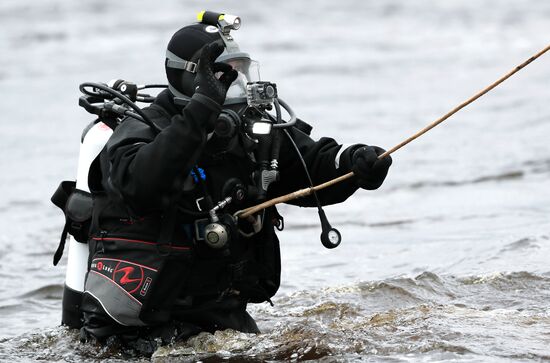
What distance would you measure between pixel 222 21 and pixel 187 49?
223 mm

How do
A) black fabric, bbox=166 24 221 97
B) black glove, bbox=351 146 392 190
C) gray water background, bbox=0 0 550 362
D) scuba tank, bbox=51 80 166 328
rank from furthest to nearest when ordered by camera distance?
gray water background, bbox=0 0 550 362, scuba tank, bbox=51 80 166 328, black glove, bbox=351 146 392 190, black fabric, bbox=166 24 221 97

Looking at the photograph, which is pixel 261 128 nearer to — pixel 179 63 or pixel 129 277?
pixel 179 63

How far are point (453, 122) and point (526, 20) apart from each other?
29.7 ft

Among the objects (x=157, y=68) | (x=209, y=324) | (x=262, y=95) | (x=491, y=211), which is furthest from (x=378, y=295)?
(x=157, y=68)

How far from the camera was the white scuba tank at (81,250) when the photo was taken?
17.6 feet

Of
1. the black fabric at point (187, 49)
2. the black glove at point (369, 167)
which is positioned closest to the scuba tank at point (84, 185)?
the black fabric at point (187, 49)

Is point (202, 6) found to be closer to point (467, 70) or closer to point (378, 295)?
point (467, 70)

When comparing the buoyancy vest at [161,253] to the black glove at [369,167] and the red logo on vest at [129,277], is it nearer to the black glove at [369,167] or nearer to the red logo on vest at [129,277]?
the red logo on vest at [129,277]

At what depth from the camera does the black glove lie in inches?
204

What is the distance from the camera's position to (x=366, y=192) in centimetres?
1142

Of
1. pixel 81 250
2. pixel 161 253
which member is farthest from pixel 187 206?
pixel 81 250

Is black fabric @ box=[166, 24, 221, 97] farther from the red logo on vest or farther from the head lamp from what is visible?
the red logo on vest

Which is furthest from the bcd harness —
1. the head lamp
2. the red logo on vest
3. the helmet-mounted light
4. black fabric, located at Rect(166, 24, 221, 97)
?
the helmet-mounted light

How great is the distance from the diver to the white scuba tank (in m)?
0.10
